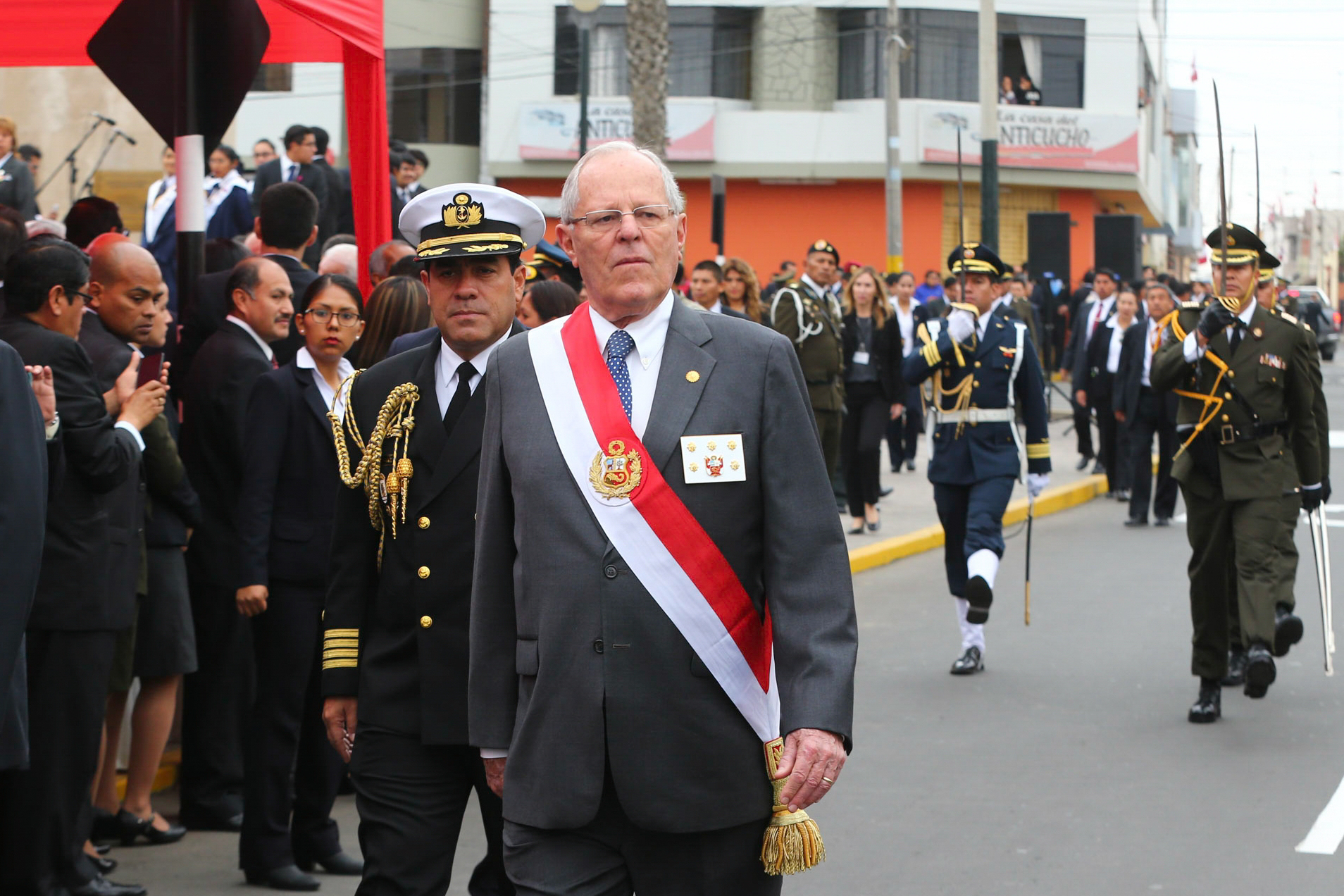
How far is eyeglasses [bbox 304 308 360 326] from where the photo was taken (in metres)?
6.00

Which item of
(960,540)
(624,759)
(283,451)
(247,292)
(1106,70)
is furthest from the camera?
(1106,70)

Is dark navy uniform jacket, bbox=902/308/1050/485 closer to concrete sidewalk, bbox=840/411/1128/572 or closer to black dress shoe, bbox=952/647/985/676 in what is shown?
black dress shoe, bbox=952/647/985/676

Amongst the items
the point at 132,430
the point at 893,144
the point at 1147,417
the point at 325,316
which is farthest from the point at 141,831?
the point at 893,144

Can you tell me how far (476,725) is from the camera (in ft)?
11.7

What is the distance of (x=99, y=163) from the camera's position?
15.3 metres

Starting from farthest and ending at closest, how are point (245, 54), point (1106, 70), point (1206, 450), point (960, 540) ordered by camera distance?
1. point (1106, 70)
2. point (960, 540)
3. point (1206, 450)
4. point (245, 54)

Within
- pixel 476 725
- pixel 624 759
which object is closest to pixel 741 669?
pixel 624 759

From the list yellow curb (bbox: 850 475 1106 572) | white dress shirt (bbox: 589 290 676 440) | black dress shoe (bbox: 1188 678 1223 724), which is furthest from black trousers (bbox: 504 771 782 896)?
yellow curb (bbox: 850 475 1106 572)

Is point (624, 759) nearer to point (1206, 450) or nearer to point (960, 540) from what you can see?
point (1206, 450)

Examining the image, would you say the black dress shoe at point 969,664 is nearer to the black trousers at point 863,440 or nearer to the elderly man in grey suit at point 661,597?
the black trousers at point 863,440

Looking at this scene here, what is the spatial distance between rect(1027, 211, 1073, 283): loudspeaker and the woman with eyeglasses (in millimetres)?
20224

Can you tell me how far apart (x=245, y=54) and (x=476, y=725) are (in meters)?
4.87

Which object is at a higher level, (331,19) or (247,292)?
(331,19)

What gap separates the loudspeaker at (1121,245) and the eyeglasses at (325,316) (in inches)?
774
